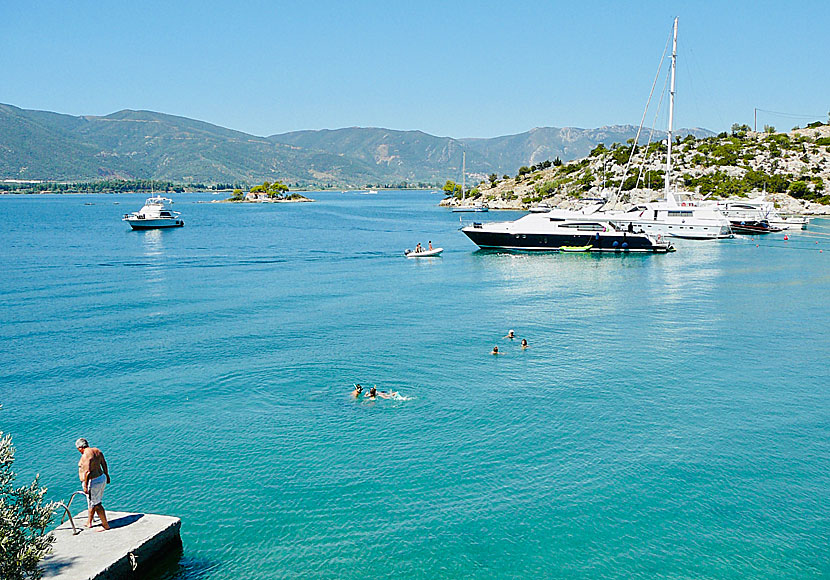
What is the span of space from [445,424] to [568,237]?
6397cm

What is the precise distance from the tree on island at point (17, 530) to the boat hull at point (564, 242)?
75.9 meters

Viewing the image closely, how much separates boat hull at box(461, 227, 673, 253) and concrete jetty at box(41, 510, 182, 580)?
73050 millimetres

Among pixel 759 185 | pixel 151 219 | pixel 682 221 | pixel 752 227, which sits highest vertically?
pixel 759 185

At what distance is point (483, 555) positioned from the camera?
17781 millimetres

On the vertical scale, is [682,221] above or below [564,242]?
above

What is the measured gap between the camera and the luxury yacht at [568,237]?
85125mm

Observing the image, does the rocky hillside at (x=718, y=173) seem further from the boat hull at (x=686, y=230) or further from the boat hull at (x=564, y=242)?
the boat hull at (x=564, y=242)

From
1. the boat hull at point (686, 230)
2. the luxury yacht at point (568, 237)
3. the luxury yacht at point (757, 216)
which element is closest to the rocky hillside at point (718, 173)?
the luxury yacht at point (757, 216)

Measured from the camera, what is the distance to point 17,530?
43.3ft

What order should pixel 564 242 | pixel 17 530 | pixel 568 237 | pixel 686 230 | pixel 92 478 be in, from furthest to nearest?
pixel 686 230 → pixel 564 242 → pixel 568 237 → pixel 92 478 → pixel 17 530

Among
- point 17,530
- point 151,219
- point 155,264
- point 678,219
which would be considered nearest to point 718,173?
point 678,219

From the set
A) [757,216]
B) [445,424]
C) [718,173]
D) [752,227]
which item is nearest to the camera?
[445,424]

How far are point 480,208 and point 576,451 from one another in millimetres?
165451

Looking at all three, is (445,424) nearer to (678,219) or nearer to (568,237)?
(568,237)
